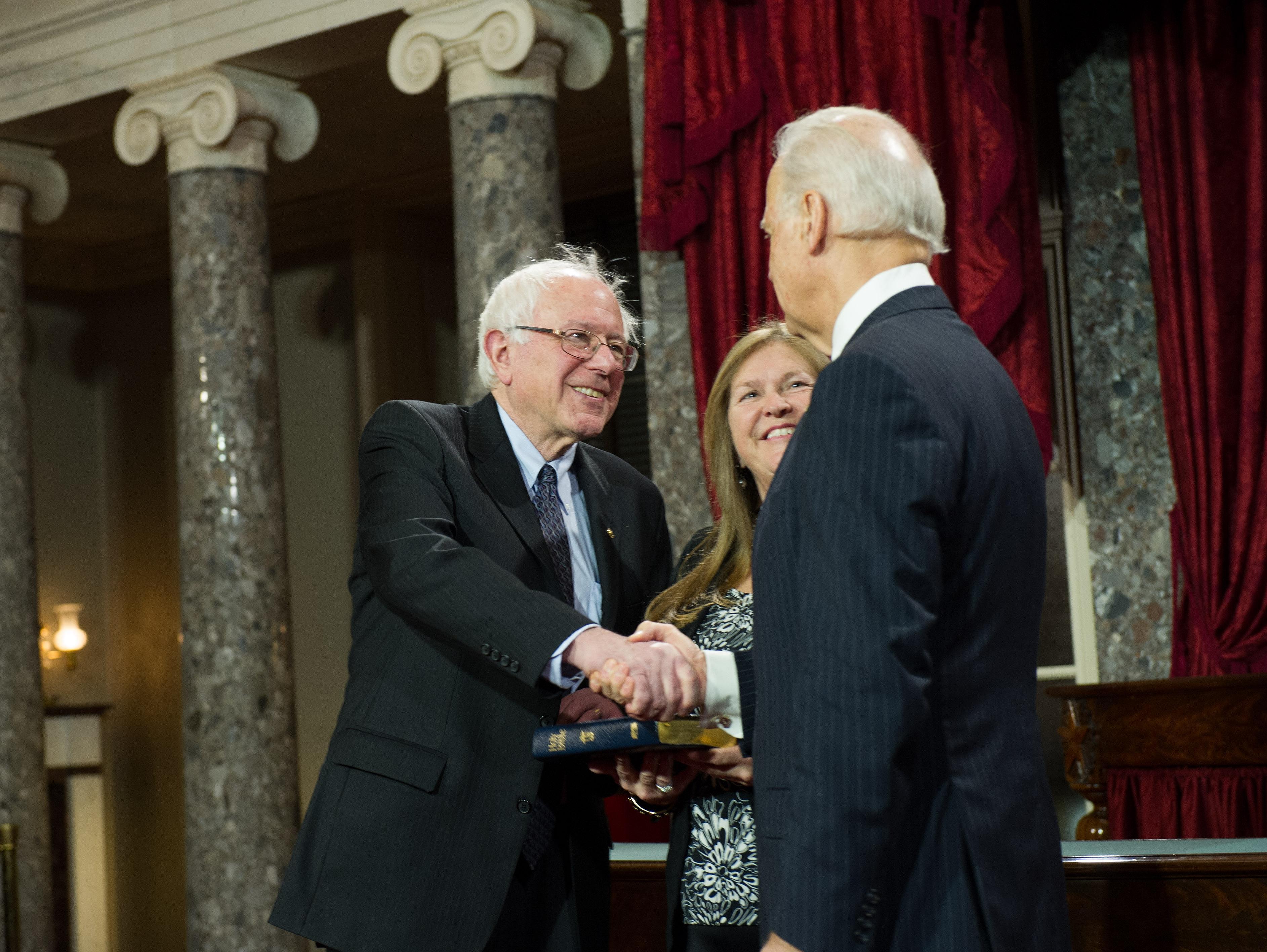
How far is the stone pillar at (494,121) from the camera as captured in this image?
5844 mm

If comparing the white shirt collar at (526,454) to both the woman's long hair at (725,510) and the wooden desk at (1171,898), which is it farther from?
the wooden desk at (1171,898)

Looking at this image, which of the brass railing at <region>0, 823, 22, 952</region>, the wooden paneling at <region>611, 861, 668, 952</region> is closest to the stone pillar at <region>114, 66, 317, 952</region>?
the brass railing at <region>0, 823, 22, 952</region>

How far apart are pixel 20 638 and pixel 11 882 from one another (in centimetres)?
194

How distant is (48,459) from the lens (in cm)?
1153

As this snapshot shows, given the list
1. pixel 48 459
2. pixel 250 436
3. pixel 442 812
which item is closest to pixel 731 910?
pixel 442 812

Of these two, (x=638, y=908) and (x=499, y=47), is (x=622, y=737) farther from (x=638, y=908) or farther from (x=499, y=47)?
(x=499, y=47)

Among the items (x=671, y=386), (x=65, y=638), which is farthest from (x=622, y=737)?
(x=65, y=638)

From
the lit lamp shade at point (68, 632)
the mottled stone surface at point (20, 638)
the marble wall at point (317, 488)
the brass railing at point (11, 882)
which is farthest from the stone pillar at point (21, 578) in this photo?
the lit lamp shade at point (68, 632)

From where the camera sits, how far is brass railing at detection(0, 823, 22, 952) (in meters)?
5.88

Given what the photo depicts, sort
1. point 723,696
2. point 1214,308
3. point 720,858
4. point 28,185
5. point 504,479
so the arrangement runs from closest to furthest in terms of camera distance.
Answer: point 723,696 < point 720,858 < point 504,479 < point 1214,308 < point 28,185

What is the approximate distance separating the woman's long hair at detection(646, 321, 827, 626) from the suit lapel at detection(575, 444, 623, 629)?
0.42 ft

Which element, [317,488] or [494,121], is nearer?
[494,121]

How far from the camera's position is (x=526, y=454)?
2668 mm

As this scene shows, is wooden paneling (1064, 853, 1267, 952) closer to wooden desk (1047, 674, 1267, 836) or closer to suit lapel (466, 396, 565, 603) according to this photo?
suit lapel (466, 396, 565, 603)
